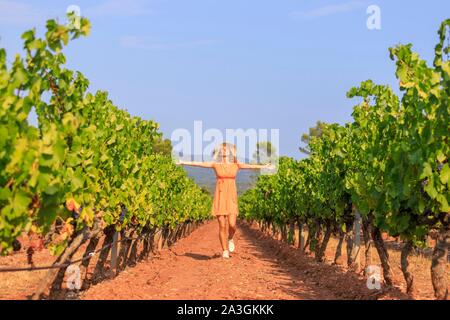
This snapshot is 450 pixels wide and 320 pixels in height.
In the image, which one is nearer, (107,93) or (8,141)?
(8,141)

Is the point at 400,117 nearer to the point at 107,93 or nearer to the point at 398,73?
the point at 398,73

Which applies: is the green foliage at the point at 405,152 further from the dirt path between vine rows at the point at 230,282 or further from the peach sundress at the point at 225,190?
the peach sundress at the point at 225,190

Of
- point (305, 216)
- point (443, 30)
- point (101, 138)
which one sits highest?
point (443, 30)

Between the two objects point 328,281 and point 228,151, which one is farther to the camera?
point 228,151

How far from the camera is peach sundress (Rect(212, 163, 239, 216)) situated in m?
14.0

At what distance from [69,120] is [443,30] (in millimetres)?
4403

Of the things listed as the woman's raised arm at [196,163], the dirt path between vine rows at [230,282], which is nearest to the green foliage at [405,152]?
the dirt path between vine rows at [230,282]

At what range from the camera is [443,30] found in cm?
741

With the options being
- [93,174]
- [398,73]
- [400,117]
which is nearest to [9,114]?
[93,174]

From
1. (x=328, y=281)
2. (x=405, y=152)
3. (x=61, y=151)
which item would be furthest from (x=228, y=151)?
(x=61, y=151)

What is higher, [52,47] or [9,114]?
[52,47]

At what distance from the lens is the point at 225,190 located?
14070 millimetres

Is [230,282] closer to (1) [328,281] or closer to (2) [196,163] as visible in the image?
(1) [328,281]

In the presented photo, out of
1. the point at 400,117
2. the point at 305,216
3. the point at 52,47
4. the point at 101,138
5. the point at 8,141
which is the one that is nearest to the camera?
the point at 8,141
